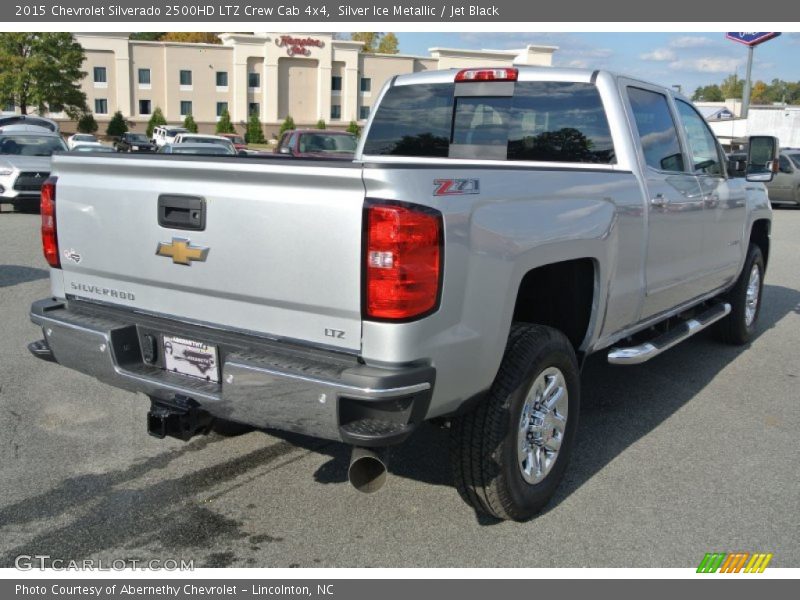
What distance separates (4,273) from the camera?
9453 mm

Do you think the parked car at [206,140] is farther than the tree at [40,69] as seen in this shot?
No

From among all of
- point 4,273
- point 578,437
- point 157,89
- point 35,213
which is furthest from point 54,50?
point 578,437

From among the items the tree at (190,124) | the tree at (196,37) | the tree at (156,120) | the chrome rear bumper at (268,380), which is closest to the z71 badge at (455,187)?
the chrome rear bumper at (268,380)

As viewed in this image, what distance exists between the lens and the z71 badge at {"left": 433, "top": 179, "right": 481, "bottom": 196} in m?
3.01

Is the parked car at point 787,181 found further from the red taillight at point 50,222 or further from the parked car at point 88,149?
the red taillight at point 50,222

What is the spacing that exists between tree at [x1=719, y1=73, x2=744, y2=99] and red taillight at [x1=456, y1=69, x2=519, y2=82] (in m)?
141

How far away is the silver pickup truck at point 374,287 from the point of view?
296cm

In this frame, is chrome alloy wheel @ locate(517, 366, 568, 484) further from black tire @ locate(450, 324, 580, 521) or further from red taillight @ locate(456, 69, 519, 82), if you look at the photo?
red taillight @ locate(456, 69, 519, 82)

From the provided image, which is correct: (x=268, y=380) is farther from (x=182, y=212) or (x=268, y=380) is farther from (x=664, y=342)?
(x=664, y=342)

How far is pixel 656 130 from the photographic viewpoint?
16.8ft

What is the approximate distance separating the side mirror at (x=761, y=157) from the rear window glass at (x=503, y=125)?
7.21 feet

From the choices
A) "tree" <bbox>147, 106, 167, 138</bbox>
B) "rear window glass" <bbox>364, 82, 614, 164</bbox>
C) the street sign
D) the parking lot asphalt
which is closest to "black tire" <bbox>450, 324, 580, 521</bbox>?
the parking lot asphalt

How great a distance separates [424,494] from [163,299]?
5.31 feet

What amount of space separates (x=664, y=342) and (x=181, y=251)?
3.06 metres
